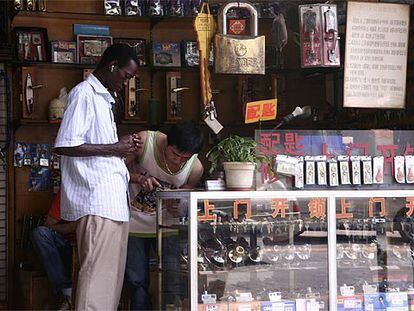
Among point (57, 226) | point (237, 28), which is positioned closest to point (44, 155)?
point (57, 226)

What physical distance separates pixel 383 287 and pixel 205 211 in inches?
42.7

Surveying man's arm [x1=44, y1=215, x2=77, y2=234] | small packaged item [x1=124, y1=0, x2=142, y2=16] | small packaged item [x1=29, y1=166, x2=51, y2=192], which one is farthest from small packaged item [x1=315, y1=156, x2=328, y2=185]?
small packaged item [x1=29, y1=166, x2=51, y2=192]

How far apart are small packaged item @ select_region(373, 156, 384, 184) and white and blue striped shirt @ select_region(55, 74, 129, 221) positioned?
1.33 metres

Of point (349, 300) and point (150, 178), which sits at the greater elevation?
point (150, 178)

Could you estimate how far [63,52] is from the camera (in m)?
6.71

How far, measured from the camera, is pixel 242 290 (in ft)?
14.0

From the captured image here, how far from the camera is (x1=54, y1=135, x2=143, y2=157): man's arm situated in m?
4.08

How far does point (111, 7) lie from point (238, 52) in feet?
6.19

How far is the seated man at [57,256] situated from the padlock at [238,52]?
1416mm

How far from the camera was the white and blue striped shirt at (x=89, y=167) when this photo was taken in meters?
4.13

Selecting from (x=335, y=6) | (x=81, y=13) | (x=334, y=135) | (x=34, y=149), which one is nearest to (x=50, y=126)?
(x=34, y=149)

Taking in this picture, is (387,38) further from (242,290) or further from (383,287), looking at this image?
(242,290)

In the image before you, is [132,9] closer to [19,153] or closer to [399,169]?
[19,153]

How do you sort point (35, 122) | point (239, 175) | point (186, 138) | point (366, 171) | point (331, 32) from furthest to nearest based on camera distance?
point (35, 122) < point (331, 32) < point (186, 138) < point (366, 171) < point (239, 175)
